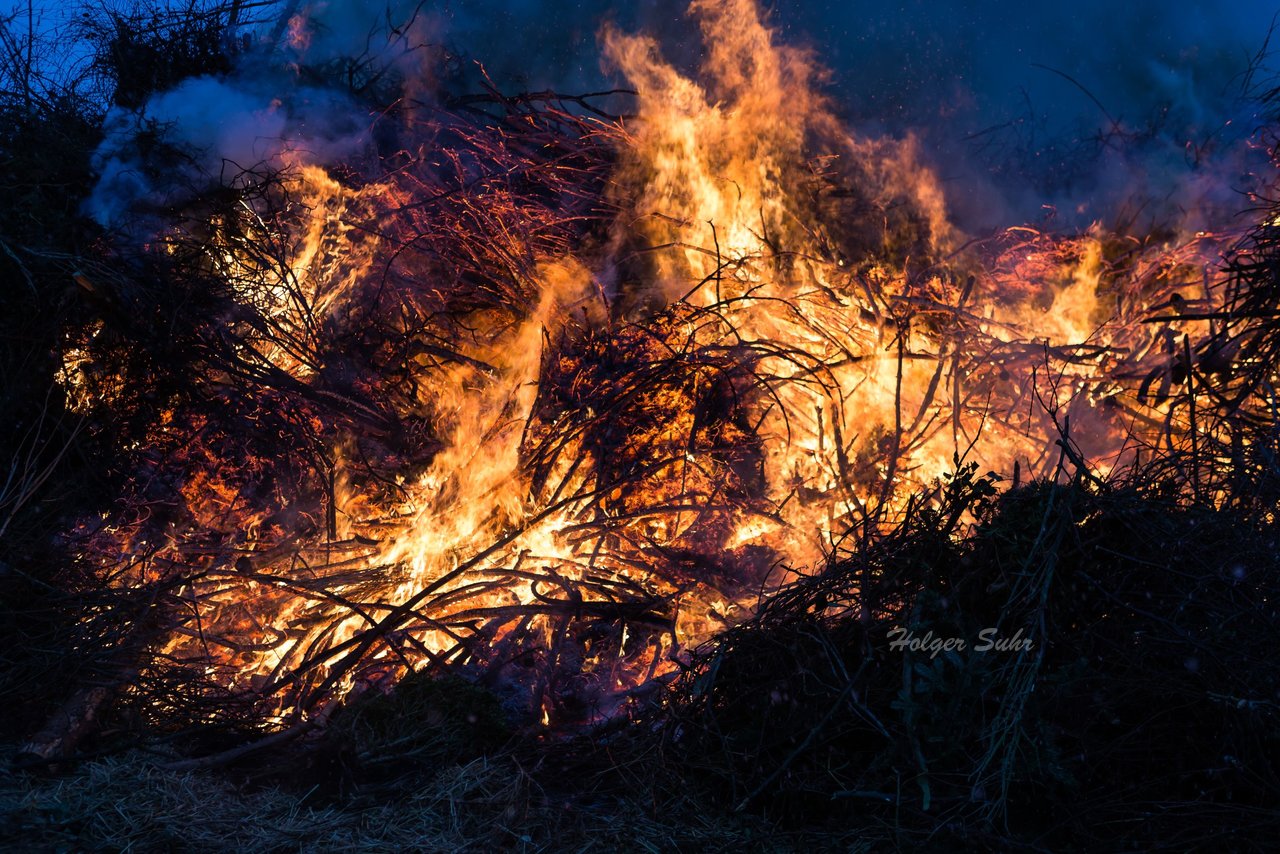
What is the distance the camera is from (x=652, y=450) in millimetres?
5672

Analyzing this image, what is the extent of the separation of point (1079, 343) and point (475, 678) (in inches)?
186

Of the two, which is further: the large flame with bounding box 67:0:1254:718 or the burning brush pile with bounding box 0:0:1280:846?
the large flame with bounding box 67:0:1254:718

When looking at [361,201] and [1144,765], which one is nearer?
[1144,765]

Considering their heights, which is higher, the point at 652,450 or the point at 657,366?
the point at 657,366

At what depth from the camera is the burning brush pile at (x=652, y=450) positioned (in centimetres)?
297

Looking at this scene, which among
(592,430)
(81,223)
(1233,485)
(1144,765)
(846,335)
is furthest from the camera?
(846,335)

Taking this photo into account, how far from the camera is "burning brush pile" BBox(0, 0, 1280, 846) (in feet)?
9.74

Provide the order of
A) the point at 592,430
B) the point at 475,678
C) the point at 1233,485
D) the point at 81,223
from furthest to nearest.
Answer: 1. the point at 592,430
2. the point at 81,223
3. the point at 475,678
4. the point at 1233,485

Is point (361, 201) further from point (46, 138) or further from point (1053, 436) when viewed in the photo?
point (1053, 436)

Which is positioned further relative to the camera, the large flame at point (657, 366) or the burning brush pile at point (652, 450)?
the large flame at point (657, 366)

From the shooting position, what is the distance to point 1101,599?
10.0ft

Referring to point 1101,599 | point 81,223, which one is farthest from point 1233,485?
point 81,223

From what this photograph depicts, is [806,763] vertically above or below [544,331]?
below

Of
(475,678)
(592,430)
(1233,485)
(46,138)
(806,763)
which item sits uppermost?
(46,138)
